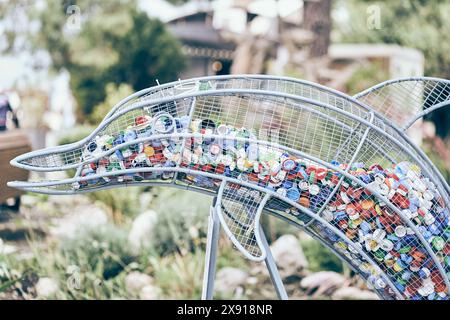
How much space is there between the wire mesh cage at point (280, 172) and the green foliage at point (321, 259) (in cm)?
330

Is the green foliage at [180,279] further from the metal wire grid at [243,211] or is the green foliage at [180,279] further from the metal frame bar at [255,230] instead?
the metal frame bar at [255,230]

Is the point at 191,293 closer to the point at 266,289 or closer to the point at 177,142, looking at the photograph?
the point at 266,289

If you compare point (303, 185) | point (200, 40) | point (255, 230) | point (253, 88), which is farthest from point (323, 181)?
point (200, 40)

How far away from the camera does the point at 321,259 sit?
24.9 ft

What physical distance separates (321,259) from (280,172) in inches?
150

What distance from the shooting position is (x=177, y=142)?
13.1 feet

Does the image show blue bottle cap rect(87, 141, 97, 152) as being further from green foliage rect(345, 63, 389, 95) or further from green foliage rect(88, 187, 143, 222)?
green foliage rect(345, 63, 389, 95)

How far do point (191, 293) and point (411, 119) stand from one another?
124 inches

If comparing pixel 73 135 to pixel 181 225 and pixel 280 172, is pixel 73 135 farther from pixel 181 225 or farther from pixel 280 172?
pixel 280 172

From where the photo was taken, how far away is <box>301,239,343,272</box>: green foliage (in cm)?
754

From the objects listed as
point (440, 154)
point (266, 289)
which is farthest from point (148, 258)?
point (440, 154)

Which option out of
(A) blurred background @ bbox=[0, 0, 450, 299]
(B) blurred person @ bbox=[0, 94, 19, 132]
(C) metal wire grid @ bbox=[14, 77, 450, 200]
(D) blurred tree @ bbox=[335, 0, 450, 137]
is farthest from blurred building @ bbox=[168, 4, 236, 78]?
(C) metal wire grid @ bbox=[14, 77, 450, 200]

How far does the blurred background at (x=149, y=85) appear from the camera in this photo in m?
6.83

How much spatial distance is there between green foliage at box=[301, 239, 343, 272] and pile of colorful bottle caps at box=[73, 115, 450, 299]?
130 inches
